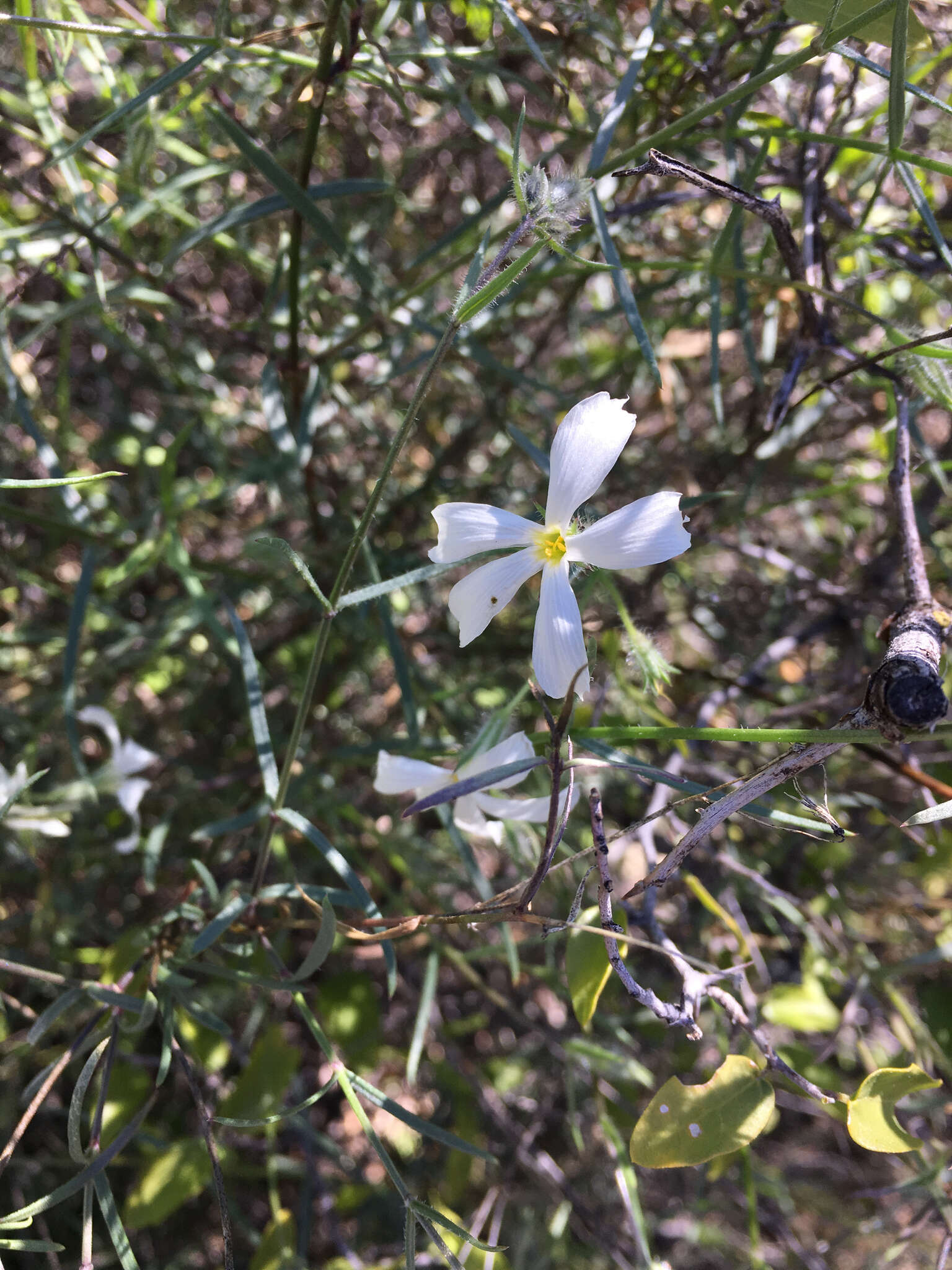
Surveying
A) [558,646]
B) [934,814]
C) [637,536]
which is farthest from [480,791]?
[934,814]

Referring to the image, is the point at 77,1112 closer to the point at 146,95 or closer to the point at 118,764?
the point at 118,764

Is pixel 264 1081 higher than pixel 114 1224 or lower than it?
lower

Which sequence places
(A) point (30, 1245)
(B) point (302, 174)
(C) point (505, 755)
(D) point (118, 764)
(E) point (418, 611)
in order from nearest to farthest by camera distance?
(A) point (30, 1245) < (C) point (505, 755) < (B) point (302, 174) < (D) point (118, 764) < (E) point (418, 611)

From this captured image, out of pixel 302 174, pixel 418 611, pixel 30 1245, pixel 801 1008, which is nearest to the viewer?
pixel 30 1245

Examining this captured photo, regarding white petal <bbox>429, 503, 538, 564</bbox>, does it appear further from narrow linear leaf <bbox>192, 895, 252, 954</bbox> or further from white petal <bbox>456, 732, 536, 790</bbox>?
narrow linear leaf <bbox>192, 895, 252, 954</bbox>

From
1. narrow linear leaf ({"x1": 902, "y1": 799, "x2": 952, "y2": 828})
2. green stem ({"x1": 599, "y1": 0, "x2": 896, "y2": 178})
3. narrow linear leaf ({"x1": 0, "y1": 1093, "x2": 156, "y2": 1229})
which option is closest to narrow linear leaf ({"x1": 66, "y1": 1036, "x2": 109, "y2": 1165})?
narrow linear leaf ({"x1": 0, "y1": 1093, "x2": 156, "y2": 1229})

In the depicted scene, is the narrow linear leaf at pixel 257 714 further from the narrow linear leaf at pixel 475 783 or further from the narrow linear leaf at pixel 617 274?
the narrow linear leaf at pixel 617 274

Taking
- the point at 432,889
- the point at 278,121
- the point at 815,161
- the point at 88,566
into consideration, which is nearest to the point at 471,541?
the point at 88,566
